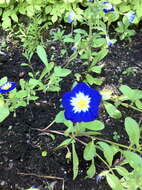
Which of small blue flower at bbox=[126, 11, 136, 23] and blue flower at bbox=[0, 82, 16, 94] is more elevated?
small blue flower at bbox=[126, 11, 136, 23]

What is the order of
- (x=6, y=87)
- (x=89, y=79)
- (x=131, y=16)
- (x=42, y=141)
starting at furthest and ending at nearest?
(x=131, y=16) < (x=89, y=79) < (x=42, y=141) < (x=6, y=87)

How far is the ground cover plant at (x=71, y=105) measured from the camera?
1.40m

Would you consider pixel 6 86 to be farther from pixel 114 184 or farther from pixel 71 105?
pixel 114 184

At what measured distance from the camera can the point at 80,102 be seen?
1.40 metres

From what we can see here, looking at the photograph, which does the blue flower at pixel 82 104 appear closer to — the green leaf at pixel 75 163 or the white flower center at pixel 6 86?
the green leaf at pixel 75 163

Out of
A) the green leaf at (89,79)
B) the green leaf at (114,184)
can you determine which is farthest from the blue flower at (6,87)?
the green leaf at (114,184)

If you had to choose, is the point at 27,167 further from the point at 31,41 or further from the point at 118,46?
the point at 118,46

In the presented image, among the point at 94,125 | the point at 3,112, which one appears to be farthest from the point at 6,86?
the point at 94,125

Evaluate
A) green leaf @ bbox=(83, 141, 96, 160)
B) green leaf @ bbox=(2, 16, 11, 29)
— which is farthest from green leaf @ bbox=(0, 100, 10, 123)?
green leaf @ bbox=(2, 16, 11, 29)

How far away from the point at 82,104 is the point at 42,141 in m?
0.43

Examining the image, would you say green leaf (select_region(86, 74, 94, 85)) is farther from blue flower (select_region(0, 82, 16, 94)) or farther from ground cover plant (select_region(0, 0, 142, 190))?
blue flower (select_region(0, 82, 16, 94))

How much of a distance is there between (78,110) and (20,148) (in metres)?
0.49

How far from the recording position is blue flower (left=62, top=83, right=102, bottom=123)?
134 centimetres

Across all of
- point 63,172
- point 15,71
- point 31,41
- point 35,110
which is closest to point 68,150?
point 63,172
